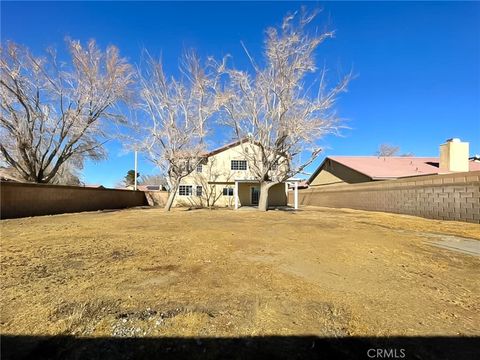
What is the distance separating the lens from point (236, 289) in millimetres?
3943

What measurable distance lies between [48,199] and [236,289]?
1659 cm

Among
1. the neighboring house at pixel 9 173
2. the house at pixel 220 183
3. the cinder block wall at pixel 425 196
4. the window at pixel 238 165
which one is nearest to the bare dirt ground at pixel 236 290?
the cinder block wall at pixel 425 196

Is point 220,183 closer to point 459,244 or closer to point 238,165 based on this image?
point 238,165

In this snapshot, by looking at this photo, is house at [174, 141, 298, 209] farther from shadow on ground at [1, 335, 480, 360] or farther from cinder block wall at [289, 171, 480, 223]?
shadow on ground at [1, 335, 480, 360]

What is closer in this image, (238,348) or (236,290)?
(238,348)

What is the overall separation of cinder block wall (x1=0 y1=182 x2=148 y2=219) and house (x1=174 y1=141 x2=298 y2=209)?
22.1 feet

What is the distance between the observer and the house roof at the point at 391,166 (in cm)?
2333

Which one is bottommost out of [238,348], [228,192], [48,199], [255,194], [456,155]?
[238,348]

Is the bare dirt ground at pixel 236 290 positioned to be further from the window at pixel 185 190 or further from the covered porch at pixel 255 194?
the window at pixel 185 190

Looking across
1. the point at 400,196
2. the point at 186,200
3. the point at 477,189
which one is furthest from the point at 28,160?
the point at 477,189

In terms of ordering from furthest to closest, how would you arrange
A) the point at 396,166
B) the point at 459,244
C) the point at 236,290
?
the point at 396,166
the point at 459,244
the point at 236,290

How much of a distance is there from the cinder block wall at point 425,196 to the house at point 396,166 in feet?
9.08

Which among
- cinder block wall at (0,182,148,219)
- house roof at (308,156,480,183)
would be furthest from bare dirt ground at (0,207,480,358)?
house roof at (308,156,480,183)

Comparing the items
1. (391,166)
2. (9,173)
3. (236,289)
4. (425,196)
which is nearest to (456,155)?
(391,166)
